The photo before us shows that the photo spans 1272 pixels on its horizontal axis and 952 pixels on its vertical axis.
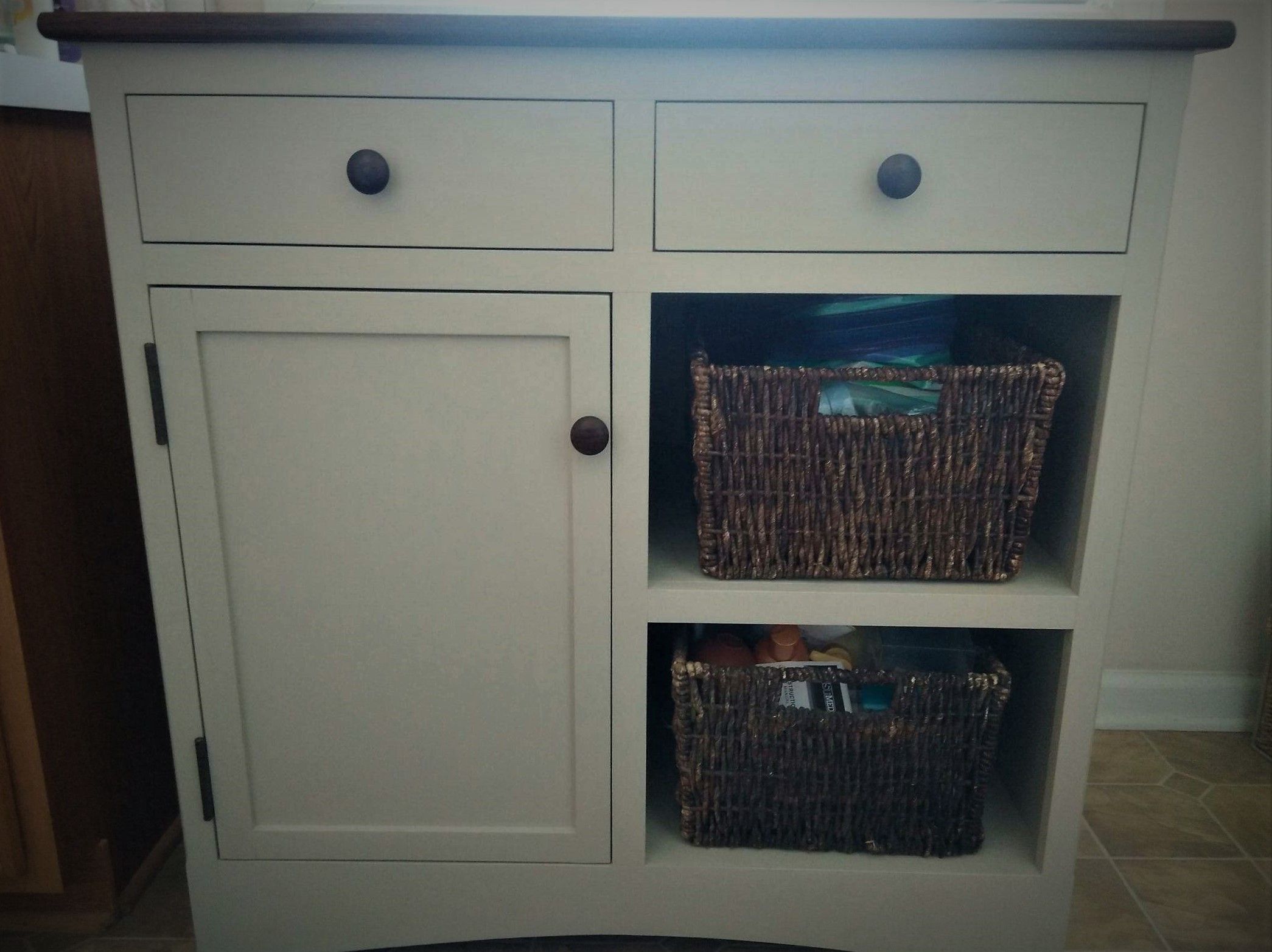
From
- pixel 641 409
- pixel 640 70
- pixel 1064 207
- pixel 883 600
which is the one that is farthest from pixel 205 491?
pixel 1064 207

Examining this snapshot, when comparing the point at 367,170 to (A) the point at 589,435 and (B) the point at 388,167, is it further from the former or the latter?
(A) the point at 589,435

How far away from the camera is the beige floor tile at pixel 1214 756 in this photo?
1354 mm

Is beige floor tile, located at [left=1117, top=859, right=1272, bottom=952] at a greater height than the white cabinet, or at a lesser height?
lesser

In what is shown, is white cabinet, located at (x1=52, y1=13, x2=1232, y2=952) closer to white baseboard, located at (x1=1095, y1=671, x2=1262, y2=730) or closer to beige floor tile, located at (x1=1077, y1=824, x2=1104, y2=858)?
beige floor tile, located at (x1=1077, y1=824, x2=1104, y2=858)

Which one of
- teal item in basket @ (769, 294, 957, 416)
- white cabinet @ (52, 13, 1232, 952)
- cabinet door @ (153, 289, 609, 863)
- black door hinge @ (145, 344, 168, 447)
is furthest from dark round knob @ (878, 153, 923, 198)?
black door hinge @ (145, 344, 168, 447)

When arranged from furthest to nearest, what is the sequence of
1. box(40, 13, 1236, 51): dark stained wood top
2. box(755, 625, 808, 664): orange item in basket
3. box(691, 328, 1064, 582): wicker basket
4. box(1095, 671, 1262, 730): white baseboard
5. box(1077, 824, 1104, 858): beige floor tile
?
box(1095, 671, 1262, 730): white baseboard < box(1077, 824, 1104, 858): beige floor tile < box(755, 625, 808, 664): orange item in basket < box(691, 328, 1064, 582): wicker basket < box(40, 13, 1236, 51): dark stained wood top

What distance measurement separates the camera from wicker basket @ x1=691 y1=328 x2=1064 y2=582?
33.6 inches

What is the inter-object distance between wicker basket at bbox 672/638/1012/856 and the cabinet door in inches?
4.3

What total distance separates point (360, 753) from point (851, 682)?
509 mm

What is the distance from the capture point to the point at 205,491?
0.87m

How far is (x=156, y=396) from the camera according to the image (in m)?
0.85

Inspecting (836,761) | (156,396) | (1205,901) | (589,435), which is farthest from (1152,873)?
(156,396)

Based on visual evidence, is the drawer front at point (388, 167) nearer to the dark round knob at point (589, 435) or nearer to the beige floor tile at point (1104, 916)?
the dark round knob at point (589, 435)

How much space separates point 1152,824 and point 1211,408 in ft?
1.93
